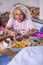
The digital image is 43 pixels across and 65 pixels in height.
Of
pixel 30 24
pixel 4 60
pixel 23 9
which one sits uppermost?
pixel 23 9

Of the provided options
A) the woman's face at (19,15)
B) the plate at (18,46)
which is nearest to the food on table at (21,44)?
the plate at (18,46)

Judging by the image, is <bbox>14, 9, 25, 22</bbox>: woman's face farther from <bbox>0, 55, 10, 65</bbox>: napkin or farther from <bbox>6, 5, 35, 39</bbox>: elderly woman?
<bbox>0, 55, 10, 65</bbox>: napkin

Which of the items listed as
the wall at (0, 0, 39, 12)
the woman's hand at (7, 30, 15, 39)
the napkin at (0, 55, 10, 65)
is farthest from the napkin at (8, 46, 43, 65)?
the wall at (0, 0, 39, 12)

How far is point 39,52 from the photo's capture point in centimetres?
103

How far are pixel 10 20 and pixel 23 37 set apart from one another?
0.17 m

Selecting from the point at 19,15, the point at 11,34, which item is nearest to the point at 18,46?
the point at 11,34

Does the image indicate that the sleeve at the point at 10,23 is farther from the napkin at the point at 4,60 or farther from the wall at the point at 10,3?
the napkin at the point at 4,60

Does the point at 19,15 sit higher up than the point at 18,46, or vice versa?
the point at 19,15

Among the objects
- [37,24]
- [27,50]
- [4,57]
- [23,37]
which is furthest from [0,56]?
[37,24]

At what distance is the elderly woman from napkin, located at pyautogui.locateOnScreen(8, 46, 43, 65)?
383 millimetres

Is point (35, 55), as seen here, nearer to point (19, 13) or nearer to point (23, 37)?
point (23, 37)

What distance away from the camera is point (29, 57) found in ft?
3.19

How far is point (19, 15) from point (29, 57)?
0.53 m

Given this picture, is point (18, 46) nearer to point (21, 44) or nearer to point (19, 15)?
point (21, 44)
